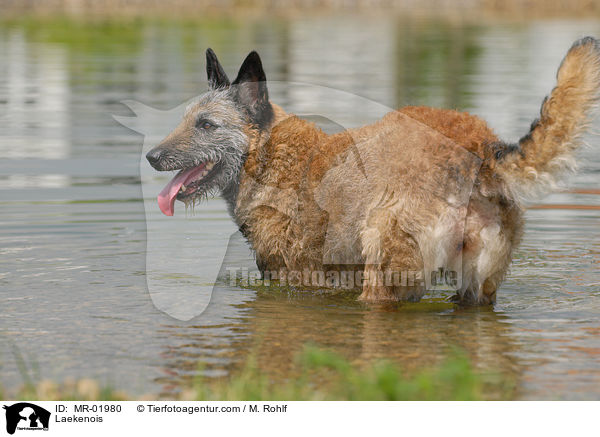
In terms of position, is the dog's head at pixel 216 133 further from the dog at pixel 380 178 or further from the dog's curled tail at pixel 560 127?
the dog's curled tail at pixel 560 127

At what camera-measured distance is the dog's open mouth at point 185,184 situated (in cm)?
779

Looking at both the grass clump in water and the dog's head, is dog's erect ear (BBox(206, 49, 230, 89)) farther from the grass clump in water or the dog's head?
the grass clump in water

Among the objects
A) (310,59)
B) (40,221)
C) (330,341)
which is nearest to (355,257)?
(330,341)

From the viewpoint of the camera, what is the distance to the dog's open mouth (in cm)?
779

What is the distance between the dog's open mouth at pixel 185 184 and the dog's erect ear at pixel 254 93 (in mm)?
534

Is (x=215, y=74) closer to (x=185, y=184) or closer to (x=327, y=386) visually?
(x=185, y=184)

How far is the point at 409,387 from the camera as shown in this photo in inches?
192

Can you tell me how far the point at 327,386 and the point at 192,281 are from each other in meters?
3.06

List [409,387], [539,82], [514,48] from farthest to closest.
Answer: [514,48] < [539,82] < [409,387]

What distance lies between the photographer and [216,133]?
25.3 feet

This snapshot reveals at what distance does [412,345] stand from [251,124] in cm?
230

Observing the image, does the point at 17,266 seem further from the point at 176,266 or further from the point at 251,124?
the point at 251,124
